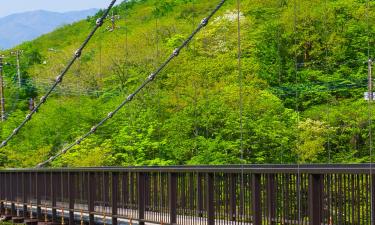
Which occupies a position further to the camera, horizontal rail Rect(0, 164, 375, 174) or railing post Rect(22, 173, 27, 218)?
railing post Rect(22, 173, 27, 218)

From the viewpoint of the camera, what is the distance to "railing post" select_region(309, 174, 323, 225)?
962 cm

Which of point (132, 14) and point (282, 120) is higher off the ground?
point (132, 14)

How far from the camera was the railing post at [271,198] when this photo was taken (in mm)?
10719

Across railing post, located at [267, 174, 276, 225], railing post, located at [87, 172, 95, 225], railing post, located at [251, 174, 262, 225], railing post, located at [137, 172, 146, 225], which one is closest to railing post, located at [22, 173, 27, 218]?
railing post, located at [87, 172, 95, 225]

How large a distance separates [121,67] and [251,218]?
138 ft

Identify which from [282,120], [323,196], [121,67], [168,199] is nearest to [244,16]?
[121,67]

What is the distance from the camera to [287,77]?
47000 millimetres

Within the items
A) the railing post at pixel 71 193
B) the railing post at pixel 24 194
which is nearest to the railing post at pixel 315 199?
the railing post at pixel 71 193

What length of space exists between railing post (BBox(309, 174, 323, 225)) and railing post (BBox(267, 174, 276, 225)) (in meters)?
1.08

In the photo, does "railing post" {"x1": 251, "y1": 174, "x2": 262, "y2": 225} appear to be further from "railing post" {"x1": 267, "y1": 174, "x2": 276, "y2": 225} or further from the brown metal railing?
"railing post" {"x1": 267, "y1": 174, "x2": 276, "y2": 225}

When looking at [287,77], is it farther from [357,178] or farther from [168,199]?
[357,178]

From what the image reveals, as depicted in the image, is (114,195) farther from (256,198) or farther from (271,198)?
(271,198)

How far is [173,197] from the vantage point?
1397cm

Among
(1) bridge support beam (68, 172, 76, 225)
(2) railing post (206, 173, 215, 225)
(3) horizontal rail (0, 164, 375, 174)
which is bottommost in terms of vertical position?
(1) bridge support beam (68, 172, 76, 225)
